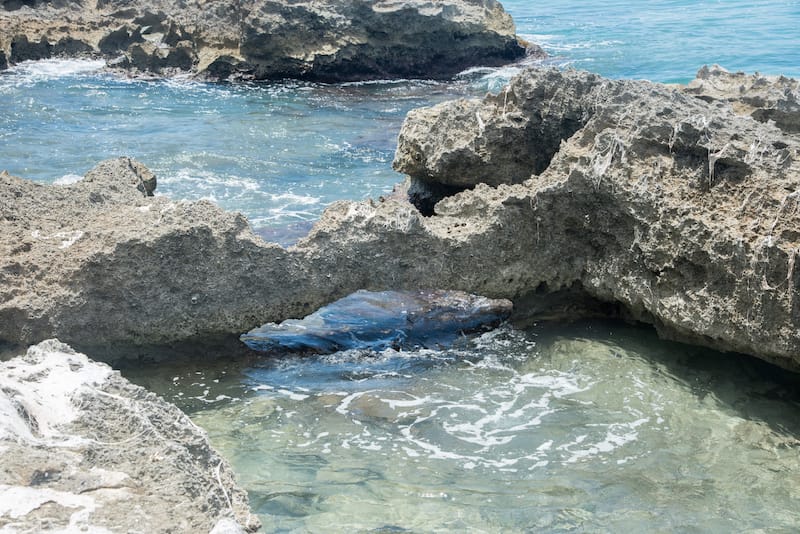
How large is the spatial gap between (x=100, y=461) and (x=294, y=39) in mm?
18628

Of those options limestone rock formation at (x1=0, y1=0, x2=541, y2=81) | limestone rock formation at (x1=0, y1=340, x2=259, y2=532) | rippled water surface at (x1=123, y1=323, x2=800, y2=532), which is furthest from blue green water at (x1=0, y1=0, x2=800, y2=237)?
limestone rock formation at (x1=0, y1=340, x2=259, y2=532)

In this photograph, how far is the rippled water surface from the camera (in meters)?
4.66

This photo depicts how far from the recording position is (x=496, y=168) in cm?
809

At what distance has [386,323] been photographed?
24.4 ft

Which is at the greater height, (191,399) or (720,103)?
Answer: (720,103)

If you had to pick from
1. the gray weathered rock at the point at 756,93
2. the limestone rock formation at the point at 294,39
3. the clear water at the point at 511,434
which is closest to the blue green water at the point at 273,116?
the limestone rock formation at the point at 294,39

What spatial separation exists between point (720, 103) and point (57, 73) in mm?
16606

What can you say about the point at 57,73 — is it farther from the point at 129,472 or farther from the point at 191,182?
the point at 129,472

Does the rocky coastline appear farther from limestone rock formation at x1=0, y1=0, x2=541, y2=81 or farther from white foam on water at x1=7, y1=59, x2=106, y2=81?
white foam on water at x1=7, y1=59, x2=106, y2=81

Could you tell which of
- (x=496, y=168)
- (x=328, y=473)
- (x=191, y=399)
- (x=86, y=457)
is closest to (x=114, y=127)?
(x=496, y=168)

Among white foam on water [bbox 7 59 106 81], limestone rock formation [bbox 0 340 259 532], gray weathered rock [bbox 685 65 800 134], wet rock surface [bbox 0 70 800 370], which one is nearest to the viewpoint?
limestone rock formation [bbox 0 340 259 532]

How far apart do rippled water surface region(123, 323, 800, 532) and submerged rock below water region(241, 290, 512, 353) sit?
282 mm

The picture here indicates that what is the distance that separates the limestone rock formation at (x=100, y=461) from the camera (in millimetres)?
2787

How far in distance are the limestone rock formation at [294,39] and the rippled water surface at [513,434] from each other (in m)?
14.9
